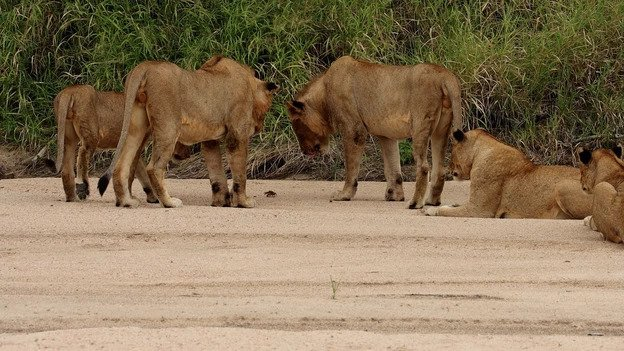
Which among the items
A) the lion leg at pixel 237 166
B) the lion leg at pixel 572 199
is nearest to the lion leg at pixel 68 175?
the lion leg at pixel 237 166

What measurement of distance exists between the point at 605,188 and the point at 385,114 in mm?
3089

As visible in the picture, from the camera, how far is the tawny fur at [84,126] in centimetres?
1094

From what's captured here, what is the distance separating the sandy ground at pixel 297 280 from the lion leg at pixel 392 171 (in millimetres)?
1576

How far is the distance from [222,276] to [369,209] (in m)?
3.66

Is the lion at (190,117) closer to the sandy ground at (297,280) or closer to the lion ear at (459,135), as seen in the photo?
the sandy ground at (297,280)

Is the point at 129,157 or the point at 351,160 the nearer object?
the point at 129,157

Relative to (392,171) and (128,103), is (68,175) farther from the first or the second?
(392,171)

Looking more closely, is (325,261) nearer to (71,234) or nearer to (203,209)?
(71,234)

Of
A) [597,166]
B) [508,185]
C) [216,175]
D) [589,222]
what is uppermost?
[597,166]

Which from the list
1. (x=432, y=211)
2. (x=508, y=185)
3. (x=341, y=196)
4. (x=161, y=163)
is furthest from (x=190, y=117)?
(x=508, y=185)

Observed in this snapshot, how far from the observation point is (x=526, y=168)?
10469 millimetres

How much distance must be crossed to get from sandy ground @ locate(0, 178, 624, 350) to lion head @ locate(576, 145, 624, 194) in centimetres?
33

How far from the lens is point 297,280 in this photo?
7.37 metres

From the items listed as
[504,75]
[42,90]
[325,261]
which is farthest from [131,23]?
[325,261]
